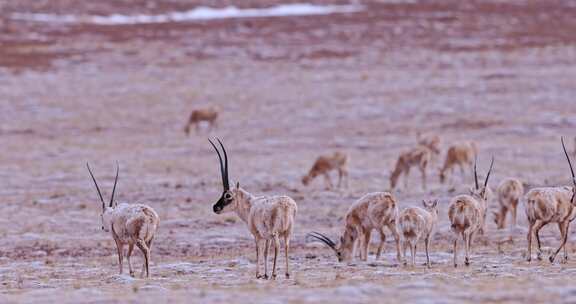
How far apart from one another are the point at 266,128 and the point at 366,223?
2066 centimetres

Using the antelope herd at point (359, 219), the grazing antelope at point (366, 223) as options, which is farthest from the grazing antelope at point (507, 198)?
the grazing antelope at point (366, 223)

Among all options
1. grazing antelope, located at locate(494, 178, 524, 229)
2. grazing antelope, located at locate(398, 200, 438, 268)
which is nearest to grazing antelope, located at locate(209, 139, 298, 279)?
grazing antelope, located at locate(398, 200, 438, 268)

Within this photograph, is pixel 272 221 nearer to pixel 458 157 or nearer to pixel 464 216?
pixel 464 216

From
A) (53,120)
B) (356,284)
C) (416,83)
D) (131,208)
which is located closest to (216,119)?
(53,120)

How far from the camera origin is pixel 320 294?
11.4 m

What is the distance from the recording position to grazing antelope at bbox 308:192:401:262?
624 inches

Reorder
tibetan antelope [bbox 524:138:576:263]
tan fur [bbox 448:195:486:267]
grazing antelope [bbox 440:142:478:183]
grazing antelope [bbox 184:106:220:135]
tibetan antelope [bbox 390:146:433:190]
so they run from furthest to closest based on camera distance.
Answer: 1. grazing antelope [bbox 184:106:220:135]
2. grazing antelope [bbox 440:142:478:183]
3. tibetan antelope [bbox 390:146:433:190]
4. tan fur [bbox 448:195:486:267]
5. tibetan antelope [bbox 524:138:576:263]

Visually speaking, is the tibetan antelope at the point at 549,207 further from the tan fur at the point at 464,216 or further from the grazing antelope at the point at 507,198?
the grazing antelope at the point at 507,198

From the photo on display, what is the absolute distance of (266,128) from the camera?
121ft

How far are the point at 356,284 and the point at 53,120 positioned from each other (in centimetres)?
2833

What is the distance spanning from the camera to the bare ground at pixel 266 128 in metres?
13.8

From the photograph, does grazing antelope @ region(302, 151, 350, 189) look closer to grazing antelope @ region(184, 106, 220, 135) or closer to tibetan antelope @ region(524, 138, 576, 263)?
grazing antelope @ region(184, 106, 220, 135)

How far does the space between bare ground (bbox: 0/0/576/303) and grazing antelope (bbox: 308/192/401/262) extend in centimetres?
34

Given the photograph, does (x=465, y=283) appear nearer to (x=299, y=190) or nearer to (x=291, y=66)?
(x=299, y=190)
